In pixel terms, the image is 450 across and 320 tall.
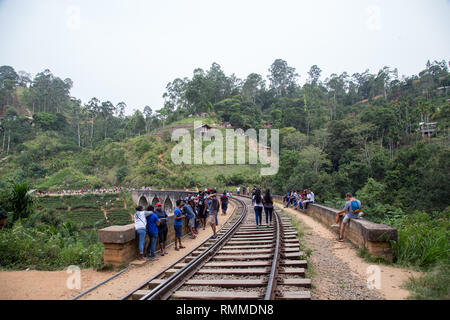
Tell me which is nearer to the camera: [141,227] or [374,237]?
[374,237]

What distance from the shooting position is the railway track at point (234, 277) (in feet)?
12.8

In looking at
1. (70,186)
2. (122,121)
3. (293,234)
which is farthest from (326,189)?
(122,121)

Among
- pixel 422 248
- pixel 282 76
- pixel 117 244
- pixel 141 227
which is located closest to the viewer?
pixel 422 248

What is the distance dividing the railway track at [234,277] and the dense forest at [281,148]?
6.01ft

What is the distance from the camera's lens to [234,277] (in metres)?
4.76

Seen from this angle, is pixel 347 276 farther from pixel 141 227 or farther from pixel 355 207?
pixel 141 227

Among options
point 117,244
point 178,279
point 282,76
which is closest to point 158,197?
point 117,244

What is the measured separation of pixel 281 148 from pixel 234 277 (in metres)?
57.7

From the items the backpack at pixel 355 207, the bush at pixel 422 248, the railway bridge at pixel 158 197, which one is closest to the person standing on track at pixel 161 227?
the backpack at pixel 355 207

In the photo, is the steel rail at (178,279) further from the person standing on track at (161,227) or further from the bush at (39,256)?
the bush at (39,256)

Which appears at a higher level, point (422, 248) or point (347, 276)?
point (422, 248)

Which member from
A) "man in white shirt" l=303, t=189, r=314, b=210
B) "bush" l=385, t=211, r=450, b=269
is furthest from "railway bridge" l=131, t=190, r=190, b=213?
"bush" l=385, t=211, r=450, b=269

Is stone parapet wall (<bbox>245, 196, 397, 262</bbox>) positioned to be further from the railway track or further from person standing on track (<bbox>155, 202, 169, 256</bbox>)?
person standing on track (<bbox>155, 202, 169, 256</bbox>)
